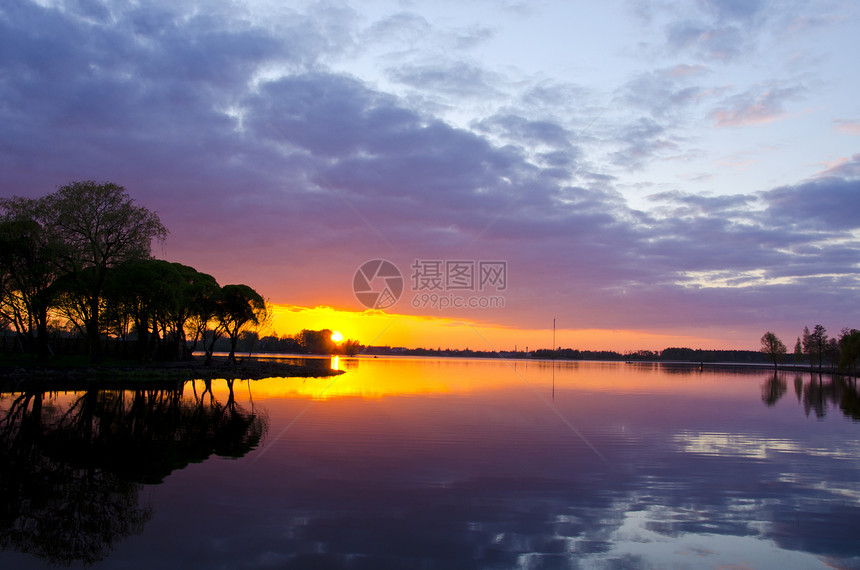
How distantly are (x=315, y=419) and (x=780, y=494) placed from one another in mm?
19066

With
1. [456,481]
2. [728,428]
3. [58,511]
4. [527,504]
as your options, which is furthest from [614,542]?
[728,428]

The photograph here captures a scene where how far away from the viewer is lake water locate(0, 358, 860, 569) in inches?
410

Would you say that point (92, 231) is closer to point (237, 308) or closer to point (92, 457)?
point (237, 308)

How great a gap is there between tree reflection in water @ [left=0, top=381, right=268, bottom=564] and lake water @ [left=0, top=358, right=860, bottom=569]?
72 mm

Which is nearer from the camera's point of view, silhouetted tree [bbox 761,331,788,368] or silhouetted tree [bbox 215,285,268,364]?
silhouetted tree [bbox 215,285,268,364]

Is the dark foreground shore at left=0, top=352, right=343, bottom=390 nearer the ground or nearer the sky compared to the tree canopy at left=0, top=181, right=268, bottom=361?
nearer the ground

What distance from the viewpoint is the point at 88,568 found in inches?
371

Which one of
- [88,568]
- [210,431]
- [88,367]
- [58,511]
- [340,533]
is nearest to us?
[88,568]

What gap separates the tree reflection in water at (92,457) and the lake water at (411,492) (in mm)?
72

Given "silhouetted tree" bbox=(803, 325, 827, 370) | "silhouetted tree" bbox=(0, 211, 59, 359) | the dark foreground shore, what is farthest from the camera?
"silhouetted tree" bbox=(803, 325, 827, 370)

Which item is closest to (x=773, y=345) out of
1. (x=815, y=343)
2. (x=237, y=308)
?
(x=815, y=343)

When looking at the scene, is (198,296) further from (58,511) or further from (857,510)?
(857,510)

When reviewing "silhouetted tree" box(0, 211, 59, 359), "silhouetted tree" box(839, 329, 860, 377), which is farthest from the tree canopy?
"silhouetted tree" box(839, 329, 860, 377)

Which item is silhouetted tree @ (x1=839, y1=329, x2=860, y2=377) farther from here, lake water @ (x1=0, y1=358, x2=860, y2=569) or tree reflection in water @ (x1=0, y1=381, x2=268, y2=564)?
tree reflection in water @ (x1=0, y1=381, x2=268, y2=564)
